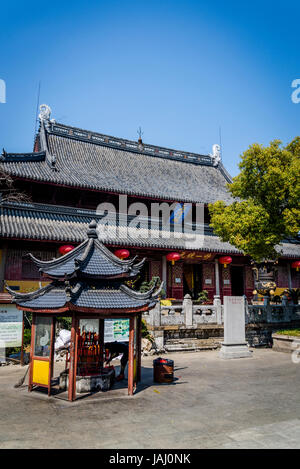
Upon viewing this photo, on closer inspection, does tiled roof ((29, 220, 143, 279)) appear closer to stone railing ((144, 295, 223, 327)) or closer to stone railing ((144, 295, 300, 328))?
stone railing ((144, 295, 223, 327))

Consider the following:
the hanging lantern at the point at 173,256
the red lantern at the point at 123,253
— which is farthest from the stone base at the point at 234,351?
the hanging lantern at the point at 173,256

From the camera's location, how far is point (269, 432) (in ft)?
18.4

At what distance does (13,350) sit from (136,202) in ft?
38.1

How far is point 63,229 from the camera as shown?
718 inches

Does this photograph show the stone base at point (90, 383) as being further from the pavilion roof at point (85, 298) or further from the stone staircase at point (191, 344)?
the stone staircase at point (191, 344)

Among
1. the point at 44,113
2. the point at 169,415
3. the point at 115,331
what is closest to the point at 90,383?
the point at 169,415

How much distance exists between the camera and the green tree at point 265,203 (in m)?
14.2

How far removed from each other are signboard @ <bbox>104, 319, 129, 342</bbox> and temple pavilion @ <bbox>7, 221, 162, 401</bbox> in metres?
3.95

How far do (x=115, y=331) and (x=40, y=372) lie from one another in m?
5.35

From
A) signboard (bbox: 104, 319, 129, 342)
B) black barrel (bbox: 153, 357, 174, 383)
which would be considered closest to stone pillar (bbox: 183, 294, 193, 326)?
signboard (bbox: 104, 319, 129, 342)

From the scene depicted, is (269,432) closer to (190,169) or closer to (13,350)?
(13,350)

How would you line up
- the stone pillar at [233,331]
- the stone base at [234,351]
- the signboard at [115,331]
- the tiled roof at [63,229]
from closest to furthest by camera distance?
the signboard at [115,331]
the stone base at [234,351]
the stone pillar at [233,331]
the tiled roof at [63,229]

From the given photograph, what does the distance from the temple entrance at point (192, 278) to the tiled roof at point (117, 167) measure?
4653 millimetres

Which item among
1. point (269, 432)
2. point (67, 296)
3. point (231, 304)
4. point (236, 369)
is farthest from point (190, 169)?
point (269, 432)
